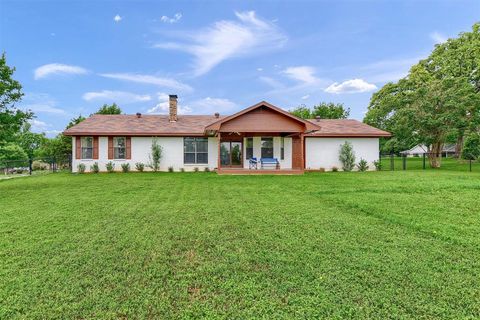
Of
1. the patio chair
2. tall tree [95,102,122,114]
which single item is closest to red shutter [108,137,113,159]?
the patio chair

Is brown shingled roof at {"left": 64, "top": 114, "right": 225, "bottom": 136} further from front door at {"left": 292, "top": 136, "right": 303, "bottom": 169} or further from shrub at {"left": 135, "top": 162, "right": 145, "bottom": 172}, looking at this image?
front door at {"left": 292, "top": 136, "right": 303, "bottom": 169}

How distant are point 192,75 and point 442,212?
72.5ft

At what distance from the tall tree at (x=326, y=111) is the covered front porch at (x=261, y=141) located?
26584mm

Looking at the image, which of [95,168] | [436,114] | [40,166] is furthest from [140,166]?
[436,114]

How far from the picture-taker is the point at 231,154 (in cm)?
1783

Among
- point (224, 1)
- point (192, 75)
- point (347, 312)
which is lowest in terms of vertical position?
point (347, 312)

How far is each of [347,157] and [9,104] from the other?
1761cm

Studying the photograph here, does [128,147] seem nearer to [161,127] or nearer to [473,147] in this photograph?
[161,127]

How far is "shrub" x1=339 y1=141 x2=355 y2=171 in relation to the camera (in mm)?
17656

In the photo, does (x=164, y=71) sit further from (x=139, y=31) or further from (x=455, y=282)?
(x=455, y=282)

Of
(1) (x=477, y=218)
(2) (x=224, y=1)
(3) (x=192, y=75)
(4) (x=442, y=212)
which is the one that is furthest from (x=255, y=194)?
(3) (x=192, y=75)

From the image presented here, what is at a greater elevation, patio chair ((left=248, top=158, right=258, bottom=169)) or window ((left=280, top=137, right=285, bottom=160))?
window ((left=280, top=137, right=285, bottom=160))

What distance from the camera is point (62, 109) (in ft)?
85.0

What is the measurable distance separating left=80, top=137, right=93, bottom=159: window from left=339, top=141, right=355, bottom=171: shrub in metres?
16.2
